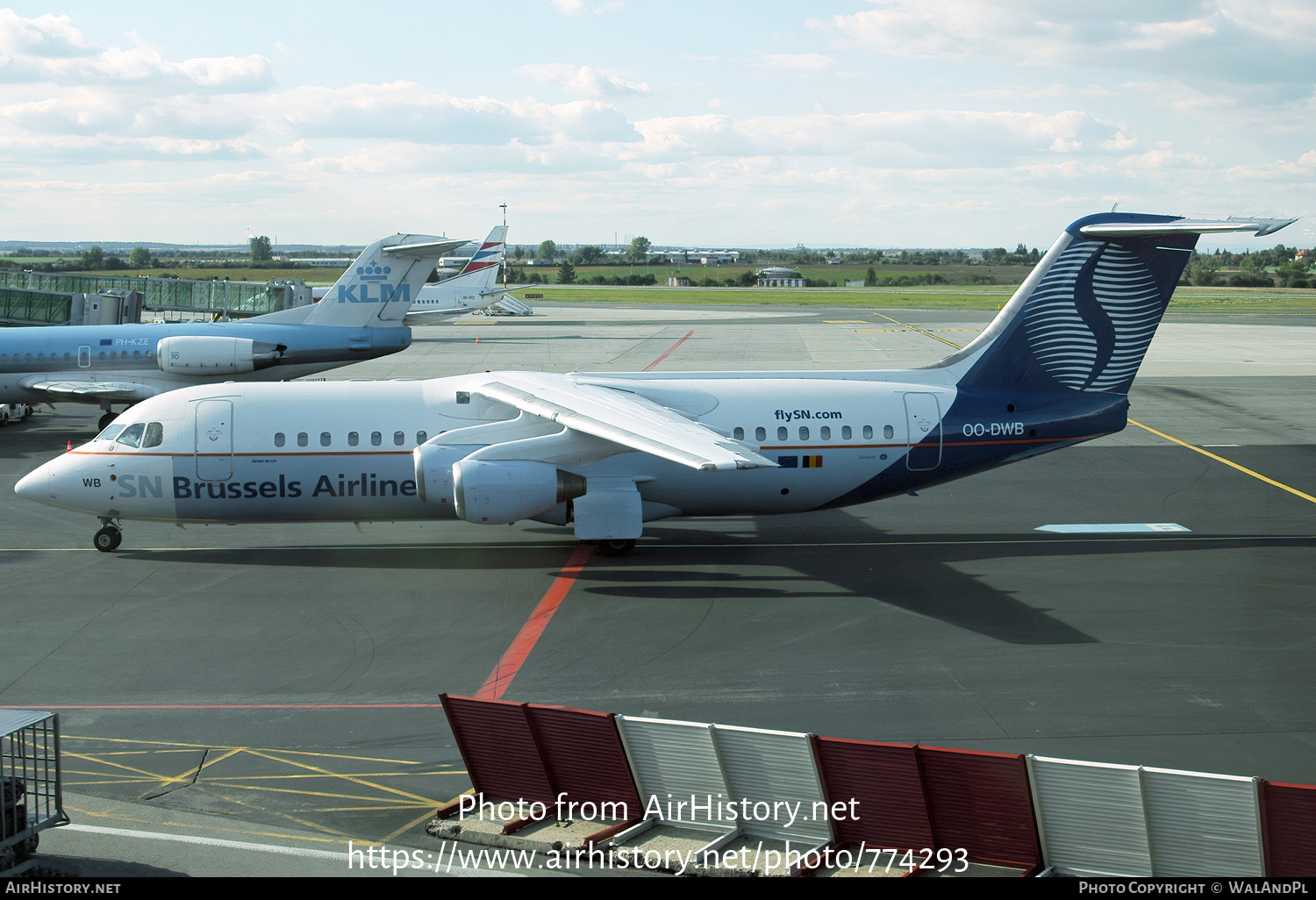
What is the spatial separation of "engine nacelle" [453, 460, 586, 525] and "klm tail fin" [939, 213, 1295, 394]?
9918 millimetres

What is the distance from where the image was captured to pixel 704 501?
23.9 metres

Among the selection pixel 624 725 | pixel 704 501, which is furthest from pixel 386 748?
pixel 704 501

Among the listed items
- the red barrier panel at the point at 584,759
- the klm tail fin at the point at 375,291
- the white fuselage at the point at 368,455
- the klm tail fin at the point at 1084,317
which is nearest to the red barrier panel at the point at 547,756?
the red barrier panel at the point at 584,759

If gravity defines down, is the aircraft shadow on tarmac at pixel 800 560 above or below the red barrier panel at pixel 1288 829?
below

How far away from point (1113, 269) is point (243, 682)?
777 inches

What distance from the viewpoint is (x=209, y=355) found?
39594 millimetres

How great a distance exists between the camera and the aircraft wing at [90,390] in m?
39.1

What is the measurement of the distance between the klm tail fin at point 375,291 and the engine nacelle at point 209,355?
196 cm

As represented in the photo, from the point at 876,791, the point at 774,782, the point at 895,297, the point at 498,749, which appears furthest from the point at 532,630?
the point at 895,297

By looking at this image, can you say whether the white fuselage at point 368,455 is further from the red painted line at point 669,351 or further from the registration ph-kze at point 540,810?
the red painted line at point 669,351

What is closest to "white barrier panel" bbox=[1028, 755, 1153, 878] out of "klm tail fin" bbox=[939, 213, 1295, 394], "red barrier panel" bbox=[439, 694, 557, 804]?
"red barrier panel" bbox=[439, 694, 557, 804]

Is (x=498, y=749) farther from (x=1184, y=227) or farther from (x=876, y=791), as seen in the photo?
(x=1184, y=227)

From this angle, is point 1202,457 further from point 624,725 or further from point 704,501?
point 624,725

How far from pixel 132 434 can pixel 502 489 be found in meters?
8.78
